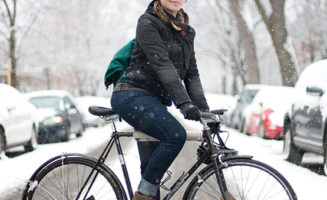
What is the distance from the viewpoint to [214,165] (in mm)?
3373

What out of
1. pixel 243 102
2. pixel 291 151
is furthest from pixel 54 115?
pixel 291 151

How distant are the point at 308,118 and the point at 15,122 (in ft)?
20.7

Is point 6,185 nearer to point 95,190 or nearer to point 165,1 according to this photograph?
point 95,190

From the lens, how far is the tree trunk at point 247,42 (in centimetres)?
2622

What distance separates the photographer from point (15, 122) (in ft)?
36.4

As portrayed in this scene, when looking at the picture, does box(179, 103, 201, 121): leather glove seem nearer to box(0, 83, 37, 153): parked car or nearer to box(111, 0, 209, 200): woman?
box(111, 0, 209, 200): woman

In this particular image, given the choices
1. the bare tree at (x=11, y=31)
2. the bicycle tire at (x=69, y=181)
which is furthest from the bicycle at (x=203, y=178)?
the bare tree at (x=11, y=31)

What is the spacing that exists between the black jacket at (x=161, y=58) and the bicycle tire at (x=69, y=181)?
2.43ft

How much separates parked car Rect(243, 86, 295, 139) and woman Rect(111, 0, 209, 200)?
1017 centimetres

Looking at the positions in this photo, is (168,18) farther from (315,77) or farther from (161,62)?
(315,77)

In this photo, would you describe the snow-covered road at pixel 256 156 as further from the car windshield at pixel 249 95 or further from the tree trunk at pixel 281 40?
the tree trunk at pixel 281 40

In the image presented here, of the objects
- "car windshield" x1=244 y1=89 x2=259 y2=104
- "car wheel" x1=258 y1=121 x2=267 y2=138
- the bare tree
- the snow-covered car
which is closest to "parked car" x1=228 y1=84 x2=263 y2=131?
"car windshield" x1=244 y1=89 x2=259 y2=104

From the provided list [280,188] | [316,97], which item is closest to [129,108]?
[280,188]

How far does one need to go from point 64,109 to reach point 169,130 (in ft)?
40.7
